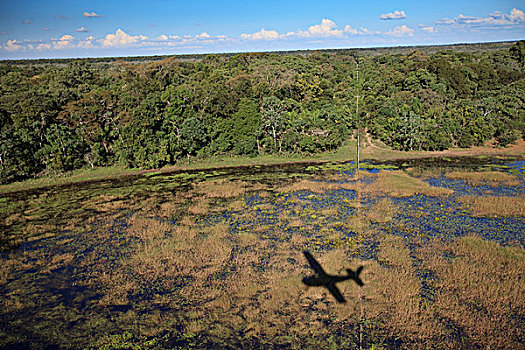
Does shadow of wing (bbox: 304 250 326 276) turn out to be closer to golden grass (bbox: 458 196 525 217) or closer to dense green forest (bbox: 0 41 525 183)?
golden grass (bbox: 458 196 525 217)

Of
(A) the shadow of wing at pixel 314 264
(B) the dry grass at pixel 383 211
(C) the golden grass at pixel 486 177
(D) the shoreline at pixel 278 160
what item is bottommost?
(A) the shadow of wing at pixel 314 264

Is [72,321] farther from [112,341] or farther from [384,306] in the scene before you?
[384,306]

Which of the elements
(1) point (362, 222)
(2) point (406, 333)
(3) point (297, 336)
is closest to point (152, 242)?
(3) point (297, 336)

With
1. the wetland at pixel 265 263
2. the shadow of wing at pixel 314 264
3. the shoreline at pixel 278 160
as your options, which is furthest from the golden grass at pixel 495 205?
the shoreline at pixel 278 160

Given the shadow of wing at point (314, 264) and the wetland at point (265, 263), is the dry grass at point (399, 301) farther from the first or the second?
the shadow of wing at point (314, 264)

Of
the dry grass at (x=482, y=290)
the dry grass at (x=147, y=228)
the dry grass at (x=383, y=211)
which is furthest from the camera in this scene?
the dry grass at (x=383, y=211)

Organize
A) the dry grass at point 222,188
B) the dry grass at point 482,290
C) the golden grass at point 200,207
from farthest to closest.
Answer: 1. the dry grass at point 222,188
2. the golden grass at point 200,207
3. the dry grass at point 482,290

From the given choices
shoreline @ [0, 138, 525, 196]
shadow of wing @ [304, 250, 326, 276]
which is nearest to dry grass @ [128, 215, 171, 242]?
shadow of wing @ [304, 250, 326, 276]
